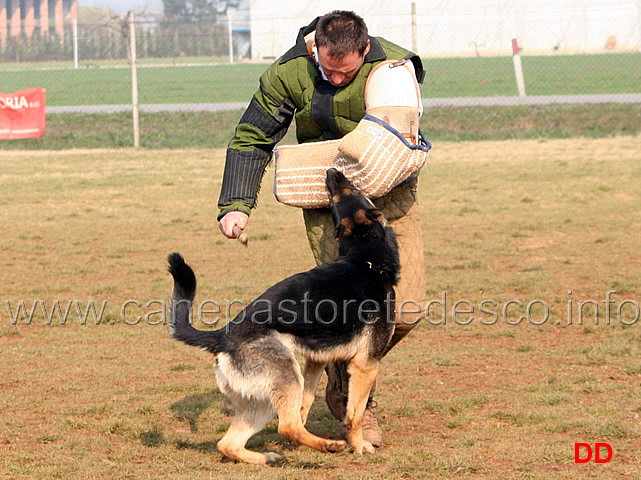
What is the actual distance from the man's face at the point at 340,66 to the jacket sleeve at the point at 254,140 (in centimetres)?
32

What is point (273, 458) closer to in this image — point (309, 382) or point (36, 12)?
point (309, 382)

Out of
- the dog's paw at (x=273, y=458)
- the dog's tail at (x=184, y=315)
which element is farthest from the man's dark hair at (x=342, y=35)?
the dog's paw at (x=273, y=458)

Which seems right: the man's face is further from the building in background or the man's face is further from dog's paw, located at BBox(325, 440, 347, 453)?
the building in background

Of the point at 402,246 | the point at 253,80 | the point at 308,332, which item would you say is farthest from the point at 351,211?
the point at 253,80

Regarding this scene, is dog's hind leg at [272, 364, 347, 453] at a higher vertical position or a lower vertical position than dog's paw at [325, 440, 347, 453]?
higher

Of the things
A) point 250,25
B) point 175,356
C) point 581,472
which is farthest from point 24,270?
point 250,25

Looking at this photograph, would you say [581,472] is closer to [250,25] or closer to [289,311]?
[289,311]

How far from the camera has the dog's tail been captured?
3.68m

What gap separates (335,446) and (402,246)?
41.2 inches

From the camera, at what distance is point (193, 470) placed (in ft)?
12.1

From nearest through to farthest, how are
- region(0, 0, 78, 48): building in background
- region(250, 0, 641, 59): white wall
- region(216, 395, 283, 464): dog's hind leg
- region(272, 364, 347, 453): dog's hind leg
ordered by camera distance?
region(272, 364, 347, 453): dog's hind leg
region(216, 395, 283, 464): dog's hind leg
region(250, 0, 641, 59): white wall
region(0, 0, 78, 48): building in background

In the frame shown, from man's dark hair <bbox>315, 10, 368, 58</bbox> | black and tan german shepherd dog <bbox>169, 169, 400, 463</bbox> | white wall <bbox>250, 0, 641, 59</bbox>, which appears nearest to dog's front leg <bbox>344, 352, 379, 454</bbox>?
black and tan german shepherd dog <bbox>169, 169, 400, 463</bbox>

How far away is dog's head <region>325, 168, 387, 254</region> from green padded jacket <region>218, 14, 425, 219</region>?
0.88 feet

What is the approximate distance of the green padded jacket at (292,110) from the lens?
3.89 m
